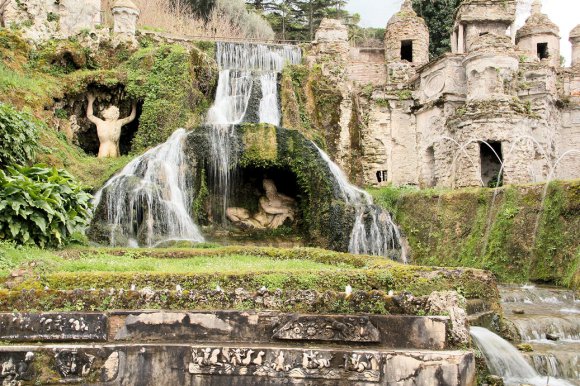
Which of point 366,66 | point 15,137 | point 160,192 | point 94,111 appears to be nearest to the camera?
point 15,137

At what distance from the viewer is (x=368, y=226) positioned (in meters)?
17.1

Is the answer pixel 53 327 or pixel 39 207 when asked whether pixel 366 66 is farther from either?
pixel 53 327

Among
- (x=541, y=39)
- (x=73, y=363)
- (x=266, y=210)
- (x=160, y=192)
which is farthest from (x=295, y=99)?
(x=541, y=39)

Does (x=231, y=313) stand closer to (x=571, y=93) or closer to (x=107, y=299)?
(x=107, y=299)

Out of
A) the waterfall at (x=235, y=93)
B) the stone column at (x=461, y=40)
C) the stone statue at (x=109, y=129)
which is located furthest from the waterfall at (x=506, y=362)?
the stone column at (x=461, y=40)

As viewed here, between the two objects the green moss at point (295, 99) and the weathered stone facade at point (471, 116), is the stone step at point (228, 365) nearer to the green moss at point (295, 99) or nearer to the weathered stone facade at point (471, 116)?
the green moss at point (295, 99)

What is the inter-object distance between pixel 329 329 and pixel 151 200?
403 inches

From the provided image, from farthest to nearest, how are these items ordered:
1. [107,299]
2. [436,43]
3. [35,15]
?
[436,43] < [35,15] < [107,299]

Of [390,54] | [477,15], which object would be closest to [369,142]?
[390,54]

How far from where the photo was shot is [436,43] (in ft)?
128

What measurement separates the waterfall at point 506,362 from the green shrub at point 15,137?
32.0ft

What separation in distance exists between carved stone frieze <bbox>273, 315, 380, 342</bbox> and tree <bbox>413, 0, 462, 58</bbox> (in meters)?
35.2

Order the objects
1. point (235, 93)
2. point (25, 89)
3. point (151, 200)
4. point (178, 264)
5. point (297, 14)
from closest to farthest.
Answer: point (178, 264), point (151, 200), point (25, 89), point (235, 93), point (297, 14)

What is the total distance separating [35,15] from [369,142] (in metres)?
15.5
